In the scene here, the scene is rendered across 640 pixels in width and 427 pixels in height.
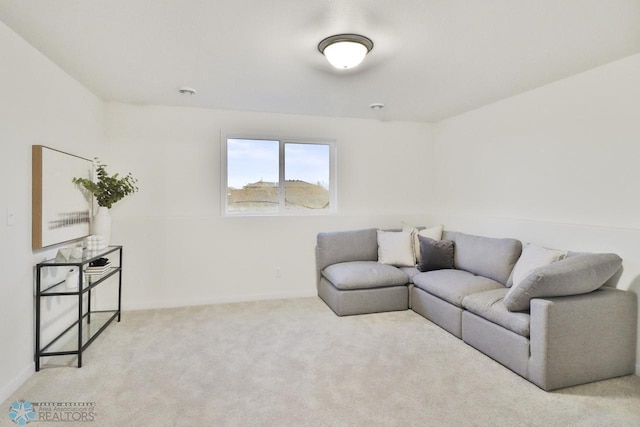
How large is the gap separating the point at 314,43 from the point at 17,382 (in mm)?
3071

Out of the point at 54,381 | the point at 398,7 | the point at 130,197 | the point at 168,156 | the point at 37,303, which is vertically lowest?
the point at 54,381

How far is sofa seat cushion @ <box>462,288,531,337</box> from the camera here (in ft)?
8.18

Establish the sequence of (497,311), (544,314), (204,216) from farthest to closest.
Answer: (204,216) < (497,311) < (544,314)

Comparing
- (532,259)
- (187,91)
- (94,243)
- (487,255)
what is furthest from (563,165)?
(94,243)

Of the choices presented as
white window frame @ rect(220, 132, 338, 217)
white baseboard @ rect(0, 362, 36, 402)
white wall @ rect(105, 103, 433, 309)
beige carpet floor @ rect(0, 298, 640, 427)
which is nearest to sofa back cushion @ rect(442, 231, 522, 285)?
beige carpet floor @ rect(0, 298, 640, 427)

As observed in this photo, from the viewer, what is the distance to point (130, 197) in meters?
4.04

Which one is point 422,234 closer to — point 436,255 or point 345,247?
point 436,255

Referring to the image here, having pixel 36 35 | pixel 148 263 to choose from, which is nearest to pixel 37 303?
pixel 148 263

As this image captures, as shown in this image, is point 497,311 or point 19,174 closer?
point 19,174

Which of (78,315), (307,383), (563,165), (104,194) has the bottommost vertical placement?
(307,383)

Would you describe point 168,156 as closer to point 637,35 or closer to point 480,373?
point 480,373

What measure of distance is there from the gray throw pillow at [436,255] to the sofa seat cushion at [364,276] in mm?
286

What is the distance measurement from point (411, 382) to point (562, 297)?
1205 mm

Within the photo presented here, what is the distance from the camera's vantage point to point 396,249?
431cm
